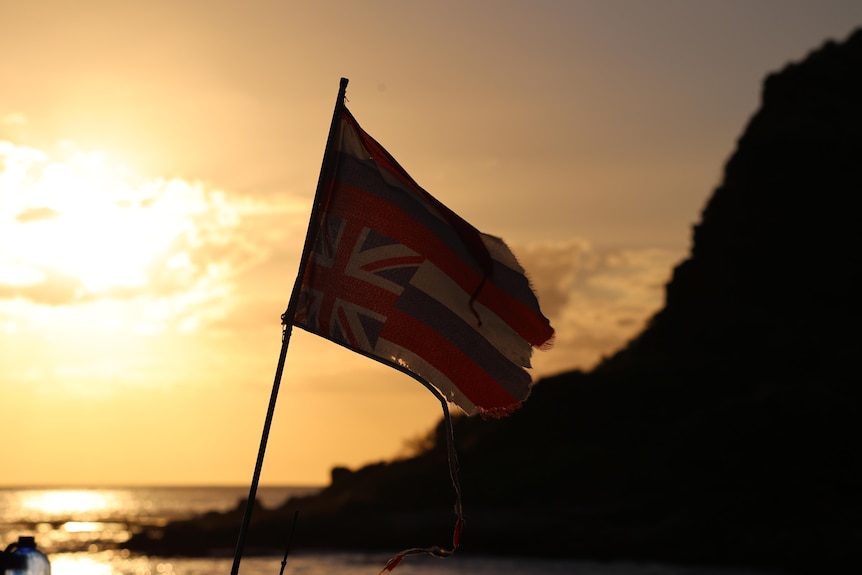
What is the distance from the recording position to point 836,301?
73625 millimetres

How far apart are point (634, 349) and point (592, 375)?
10727 mm

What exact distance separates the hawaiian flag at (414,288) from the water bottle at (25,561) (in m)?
3.19

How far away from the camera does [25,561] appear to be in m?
5.01

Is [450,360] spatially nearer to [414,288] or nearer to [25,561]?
[414,288]

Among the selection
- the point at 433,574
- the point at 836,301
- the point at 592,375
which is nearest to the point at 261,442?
the point at 433,574

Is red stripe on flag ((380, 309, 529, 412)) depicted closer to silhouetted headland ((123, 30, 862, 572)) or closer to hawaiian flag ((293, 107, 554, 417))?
hawaiian flag ((293, 107, 554, 417))

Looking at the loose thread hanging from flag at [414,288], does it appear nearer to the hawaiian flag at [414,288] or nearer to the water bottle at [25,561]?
the hawaiian flag at [414,288]

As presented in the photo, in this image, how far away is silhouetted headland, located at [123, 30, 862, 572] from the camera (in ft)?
190

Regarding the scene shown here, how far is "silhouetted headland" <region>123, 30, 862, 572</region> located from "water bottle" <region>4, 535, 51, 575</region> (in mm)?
50335

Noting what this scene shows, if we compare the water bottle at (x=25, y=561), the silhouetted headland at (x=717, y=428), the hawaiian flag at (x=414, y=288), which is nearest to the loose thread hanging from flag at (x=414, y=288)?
the hawaiian flag at (x=414, y=288)

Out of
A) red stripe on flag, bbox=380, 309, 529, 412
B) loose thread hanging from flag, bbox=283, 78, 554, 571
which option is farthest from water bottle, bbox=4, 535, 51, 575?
red stripe on flag, bbox=380, 309, 529, 412

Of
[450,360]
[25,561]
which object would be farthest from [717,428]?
[25,561]

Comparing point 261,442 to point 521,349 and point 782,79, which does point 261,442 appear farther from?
point 782,79

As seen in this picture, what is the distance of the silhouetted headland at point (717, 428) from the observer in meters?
58.0
